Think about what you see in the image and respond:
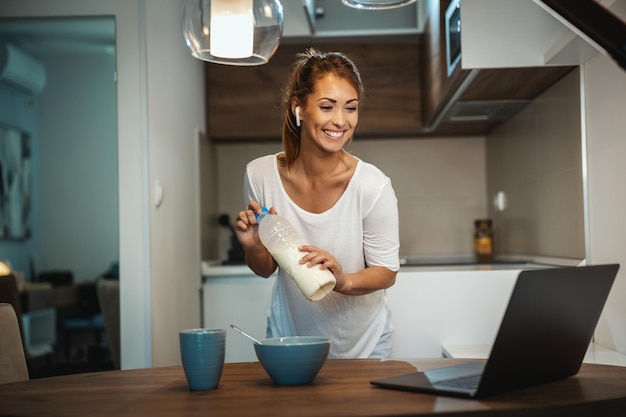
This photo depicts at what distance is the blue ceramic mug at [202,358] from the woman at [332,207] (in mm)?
652

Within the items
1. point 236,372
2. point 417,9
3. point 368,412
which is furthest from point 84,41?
point 368,412

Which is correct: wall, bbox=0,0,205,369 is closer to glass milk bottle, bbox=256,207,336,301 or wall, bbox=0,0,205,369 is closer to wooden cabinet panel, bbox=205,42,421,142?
wooden cabinet panel, bbox=205,42,421,142

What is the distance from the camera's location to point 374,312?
2029mm

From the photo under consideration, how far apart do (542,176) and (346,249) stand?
1486mm

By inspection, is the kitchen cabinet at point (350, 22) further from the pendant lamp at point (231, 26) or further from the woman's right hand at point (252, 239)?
the pendant lamp at point (231, 26)

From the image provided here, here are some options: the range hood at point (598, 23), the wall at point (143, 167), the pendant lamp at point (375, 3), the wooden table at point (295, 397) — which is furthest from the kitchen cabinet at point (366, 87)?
the range hood at point (598, 23)

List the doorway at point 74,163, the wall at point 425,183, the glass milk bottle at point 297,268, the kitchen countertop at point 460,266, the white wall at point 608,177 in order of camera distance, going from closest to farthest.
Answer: the glass milk bottle at point 297,268
the white wall at point 608,177
the kitchen countertop at point 460,266
the wall at point 425,183
the doorway at point 74,163

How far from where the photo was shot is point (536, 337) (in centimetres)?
109

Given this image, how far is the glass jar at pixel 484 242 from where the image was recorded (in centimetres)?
391

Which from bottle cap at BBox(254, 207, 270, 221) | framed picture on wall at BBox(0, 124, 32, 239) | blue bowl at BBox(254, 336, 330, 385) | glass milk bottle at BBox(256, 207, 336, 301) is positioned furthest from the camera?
framed picture on wall at BBox(0, 124, 32, 239)

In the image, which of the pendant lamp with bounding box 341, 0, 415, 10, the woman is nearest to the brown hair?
the woman

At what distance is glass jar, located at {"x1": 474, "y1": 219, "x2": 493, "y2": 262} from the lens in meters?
3.91

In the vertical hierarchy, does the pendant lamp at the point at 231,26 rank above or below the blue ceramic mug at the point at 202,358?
above

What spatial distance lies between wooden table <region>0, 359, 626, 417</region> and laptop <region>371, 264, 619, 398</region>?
0.02 m
